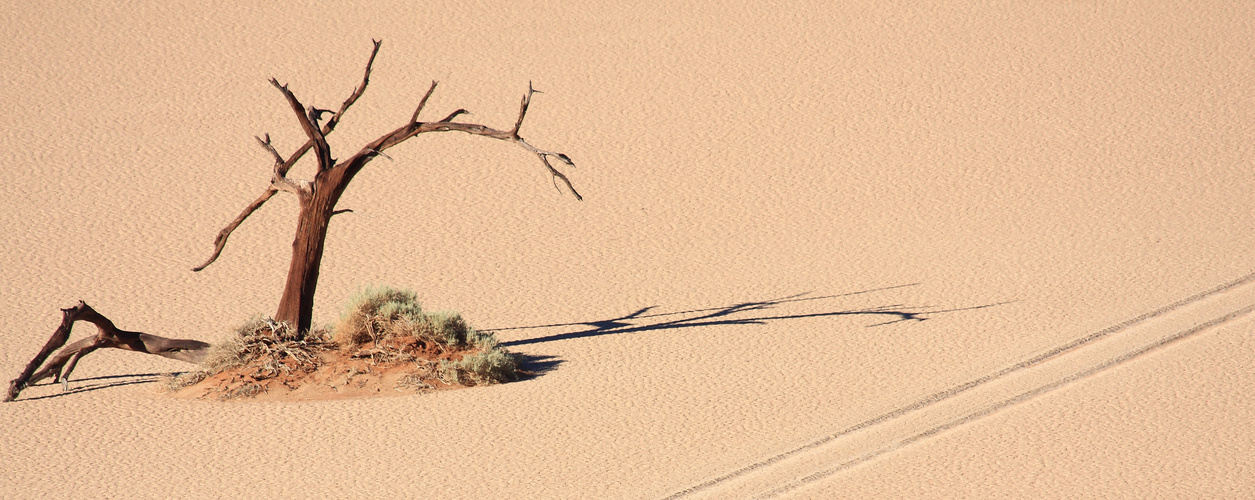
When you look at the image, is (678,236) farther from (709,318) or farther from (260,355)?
(260,355)

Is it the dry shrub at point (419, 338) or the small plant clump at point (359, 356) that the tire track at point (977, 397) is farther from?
the small plant clump at point (359, 356)

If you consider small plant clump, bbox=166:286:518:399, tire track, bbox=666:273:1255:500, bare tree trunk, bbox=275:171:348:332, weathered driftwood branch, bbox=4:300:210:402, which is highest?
bare tree trunk, bbox=275:171:348:332

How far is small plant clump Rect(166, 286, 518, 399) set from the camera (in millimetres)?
10398

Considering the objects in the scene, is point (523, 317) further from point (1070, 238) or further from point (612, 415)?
point (1070, 238)

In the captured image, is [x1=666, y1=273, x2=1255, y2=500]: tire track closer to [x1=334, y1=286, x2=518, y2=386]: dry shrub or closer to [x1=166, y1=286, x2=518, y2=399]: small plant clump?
[x1=334, y1=286, x2=518, y2=386]: dry shrub

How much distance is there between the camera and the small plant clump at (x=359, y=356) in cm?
1040

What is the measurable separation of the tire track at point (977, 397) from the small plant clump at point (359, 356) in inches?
122

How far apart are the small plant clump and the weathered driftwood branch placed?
240 mm

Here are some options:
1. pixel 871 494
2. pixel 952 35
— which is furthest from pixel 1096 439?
pixel 952 35

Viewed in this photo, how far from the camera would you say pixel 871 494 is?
7.82m

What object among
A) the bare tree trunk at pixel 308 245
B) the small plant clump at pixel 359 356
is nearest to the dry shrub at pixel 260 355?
the small plant clump at pixel 359 356

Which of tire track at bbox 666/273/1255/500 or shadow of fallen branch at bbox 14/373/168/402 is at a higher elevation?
shadow of fallen branch at bbox 14/373/168/402

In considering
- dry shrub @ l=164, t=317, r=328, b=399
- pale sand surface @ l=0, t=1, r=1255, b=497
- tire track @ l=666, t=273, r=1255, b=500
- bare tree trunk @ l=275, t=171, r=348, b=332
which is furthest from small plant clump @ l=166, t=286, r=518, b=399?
tire track @ l=666, t=273, r=1255, b=500

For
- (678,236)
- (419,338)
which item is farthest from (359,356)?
(678,236)
